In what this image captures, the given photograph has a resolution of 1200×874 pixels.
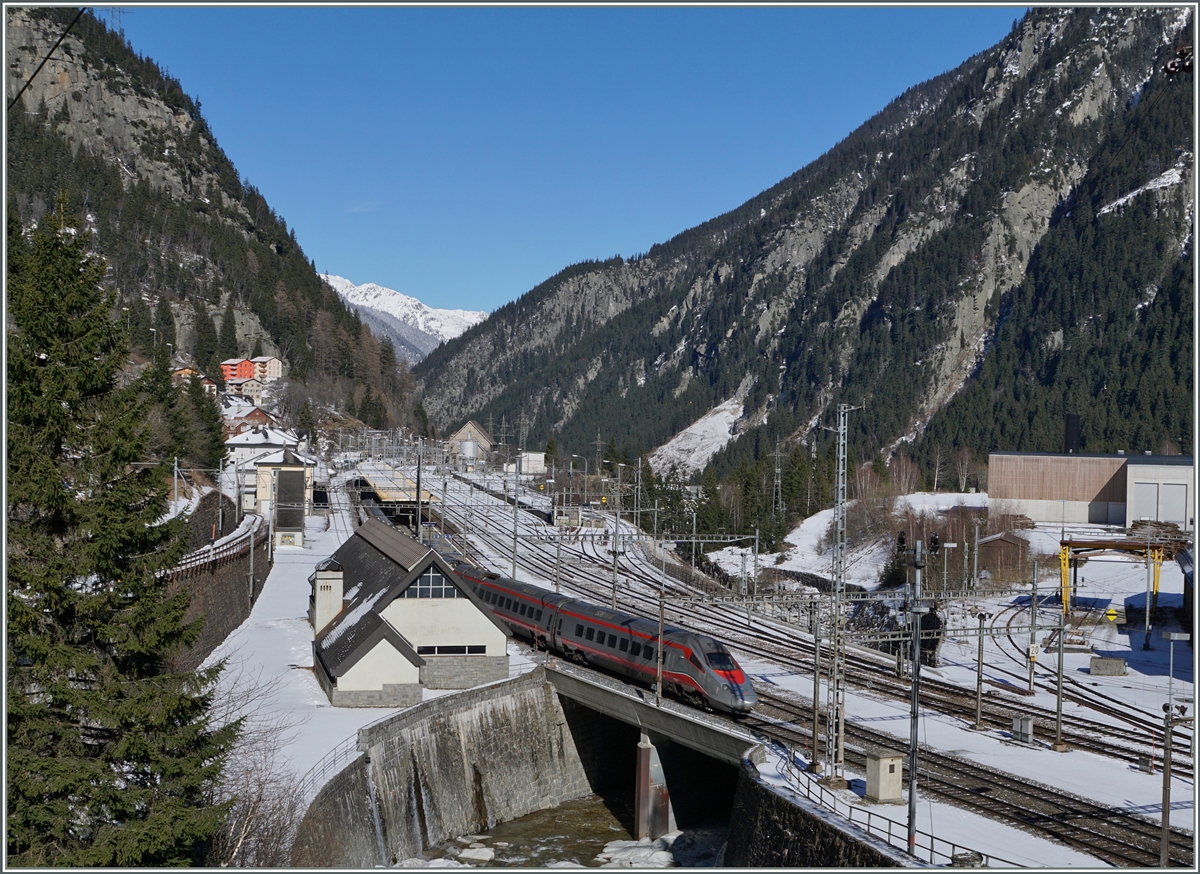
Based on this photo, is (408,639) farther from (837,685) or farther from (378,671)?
(837,685)

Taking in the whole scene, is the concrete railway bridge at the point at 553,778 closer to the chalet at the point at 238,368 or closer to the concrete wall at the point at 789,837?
the concrete wall at the point at 789,837

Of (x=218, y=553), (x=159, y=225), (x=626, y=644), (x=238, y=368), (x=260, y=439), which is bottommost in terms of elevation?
(x=626, y=644)

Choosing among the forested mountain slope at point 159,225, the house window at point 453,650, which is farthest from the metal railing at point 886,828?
the forested mountain slope at point 159,225

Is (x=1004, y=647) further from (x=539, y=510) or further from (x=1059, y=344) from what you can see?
(x=1059, y=344)

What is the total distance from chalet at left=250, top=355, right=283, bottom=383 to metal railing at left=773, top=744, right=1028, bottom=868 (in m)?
141

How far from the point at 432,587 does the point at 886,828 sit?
19.2 metres

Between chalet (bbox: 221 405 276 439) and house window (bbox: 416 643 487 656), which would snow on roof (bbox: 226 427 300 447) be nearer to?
chalet (bbox: 221 405 276 439)

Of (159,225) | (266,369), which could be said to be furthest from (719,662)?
(159,225)

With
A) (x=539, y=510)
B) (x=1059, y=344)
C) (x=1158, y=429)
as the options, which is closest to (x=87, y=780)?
(x=539, y=510)

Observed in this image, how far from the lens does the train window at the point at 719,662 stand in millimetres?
33719

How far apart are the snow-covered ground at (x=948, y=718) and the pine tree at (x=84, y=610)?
8776 mm

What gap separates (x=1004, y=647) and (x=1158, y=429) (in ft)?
338

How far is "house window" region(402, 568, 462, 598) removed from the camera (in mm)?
37656

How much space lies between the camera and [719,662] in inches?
1336
